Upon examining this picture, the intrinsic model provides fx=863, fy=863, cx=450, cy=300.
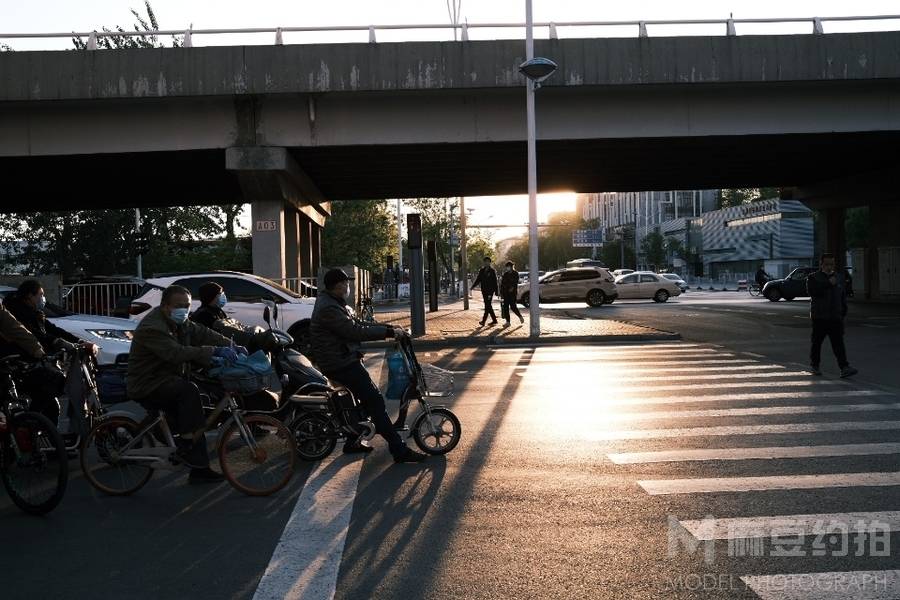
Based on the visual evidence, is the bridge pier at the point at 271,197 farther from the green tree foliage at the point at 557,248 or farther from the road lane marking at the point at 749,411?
the green tree foliage at the point at 557,248

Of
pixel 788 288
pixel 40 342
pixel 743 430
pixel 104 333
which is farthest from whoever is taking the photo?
pixel 788 288

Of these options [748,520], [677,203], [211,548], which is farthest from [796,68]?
[677,203]

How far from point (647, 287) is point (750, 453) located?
36.1 metres

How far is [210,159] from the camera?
25.1 m

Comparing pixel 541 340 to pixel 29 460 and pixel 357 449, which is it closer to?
pixel 357 449

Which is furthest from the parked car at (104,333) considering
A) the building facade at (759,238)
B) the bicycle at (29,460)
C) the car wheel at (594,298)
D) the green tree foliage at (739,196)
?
the green tree foliage at (739,196)

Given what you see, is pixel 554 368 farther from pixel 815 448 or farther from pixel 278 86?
pixel 278 86

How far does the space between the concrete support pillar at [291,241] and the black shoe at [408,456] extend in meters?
21.6

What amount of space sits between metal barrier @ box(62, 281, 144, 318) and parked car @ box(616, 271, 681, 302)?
2722 cm

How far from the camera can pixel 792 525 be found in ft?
17.3

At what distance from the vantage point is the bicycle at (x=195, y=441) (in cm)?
632

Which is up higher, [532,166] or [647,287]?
[532,166]

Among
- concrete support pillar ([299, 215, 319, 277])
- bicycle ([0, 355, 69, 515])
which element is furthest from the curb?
concrete support pillar ([299, 215, 319, 277])

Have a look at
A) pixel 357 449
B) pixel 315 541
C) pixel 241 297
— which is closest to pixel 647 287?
pixel 241 297
